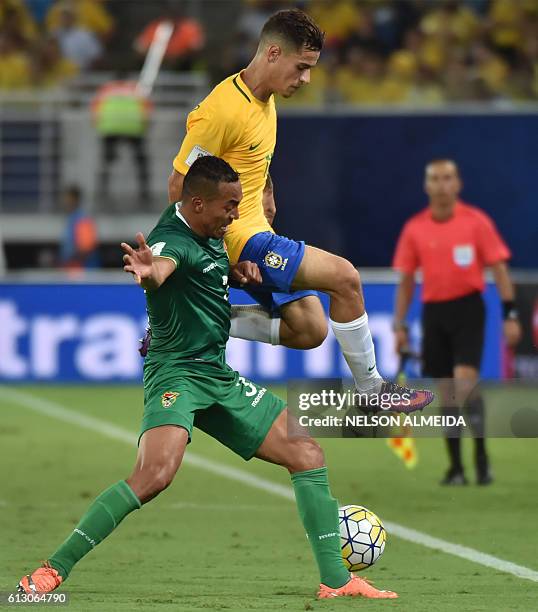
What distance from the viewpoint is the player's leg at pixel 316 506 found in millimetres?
6473

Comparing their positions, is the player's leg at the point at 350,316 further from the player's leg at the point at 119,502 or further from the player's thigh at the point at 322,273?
the player's leg at the point at 119,502

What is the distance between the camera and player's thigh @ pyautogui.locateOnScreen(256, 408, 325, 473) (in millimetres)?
6500

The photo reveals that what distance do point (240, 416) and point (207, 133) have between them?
1600 mm

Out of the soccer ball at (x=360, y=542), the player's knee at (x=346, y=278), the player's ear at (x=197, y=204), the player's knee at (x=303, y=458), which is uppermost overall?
the player's ear at (x=197, y=204)

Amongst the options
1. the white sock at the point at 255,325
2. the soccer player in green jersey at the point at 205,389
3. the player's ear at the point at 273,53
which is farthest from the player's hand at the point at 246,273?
the player's ear at the point at 273,53

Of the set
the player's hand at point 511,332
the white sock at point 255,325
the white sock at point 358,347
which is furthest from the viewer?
the player's hand at point 511,332

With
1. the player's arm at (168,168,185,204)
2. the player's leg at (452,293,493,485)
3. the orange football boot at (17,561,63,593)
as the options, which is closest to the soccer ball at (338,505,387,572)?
the orange football boot at (17,561,63,593)

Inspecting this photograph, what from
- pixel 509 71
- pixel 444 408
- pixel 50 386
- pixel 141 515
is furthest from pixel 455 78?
pixel 444 408

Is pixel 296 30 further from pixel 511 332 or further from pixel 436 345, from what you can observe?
pixel 436 345

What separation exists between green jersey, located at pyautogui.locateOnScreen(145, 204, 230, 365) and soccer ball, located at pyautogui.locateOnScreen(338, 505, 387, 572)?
104 centimetres

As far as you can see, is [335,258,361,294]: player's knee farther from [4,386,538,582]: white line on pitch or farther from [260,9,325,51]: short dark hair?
[4,386,538,582]: white line on pitch

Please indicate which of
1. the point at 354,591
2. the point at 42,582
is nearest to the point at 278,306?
the point at 354,591

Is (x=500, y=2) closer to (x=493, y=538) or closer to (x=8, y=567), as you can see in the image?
(x=493, y=538)

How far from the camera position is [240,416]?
6.47 metres
